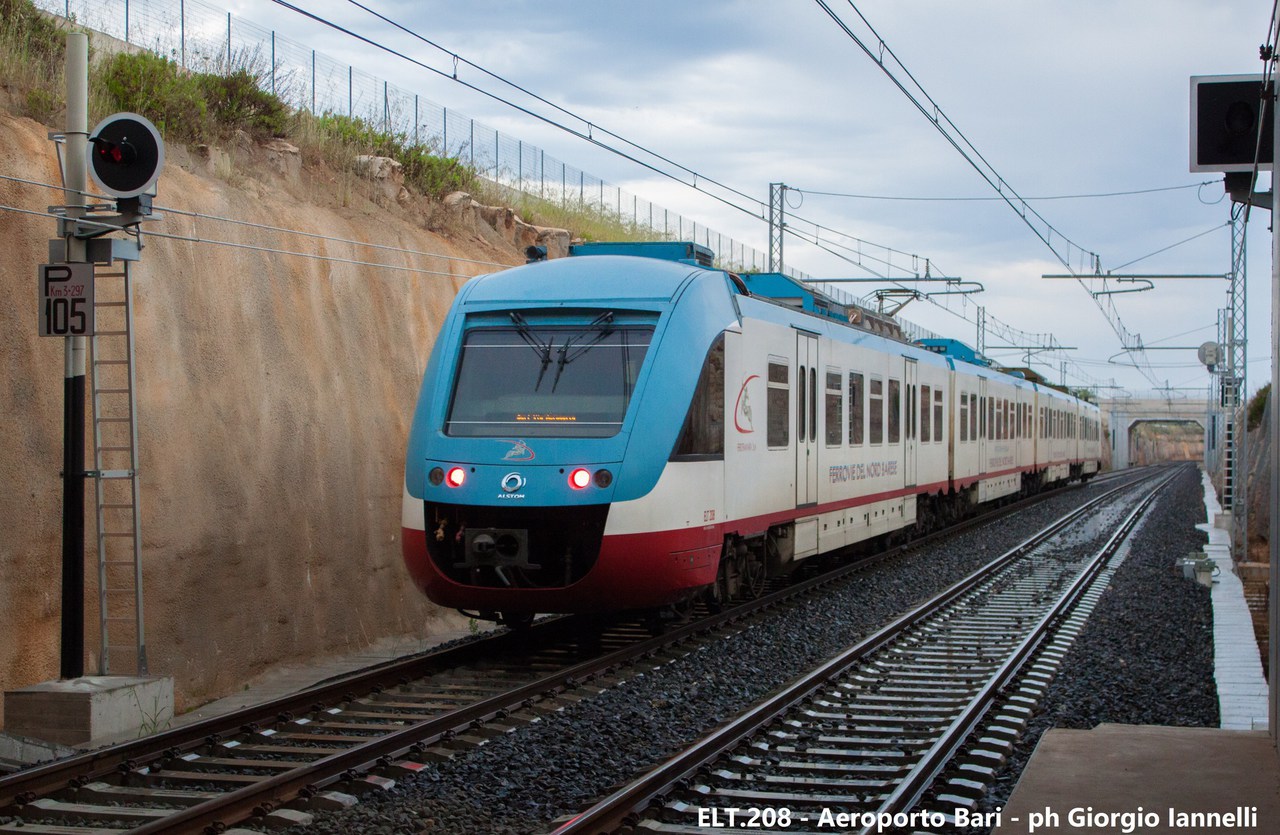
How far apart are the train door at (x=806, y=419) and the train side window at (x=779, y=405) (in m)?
0.36

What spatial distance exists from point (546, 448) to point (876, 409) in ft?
26.0

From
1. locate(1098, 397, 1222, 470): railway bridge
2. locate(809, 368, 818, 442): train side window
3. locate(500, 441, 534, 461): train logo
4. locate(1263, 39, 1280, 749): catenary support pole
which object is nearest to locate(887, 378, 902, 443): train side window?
locate(809, 368, 818, 442): train side window

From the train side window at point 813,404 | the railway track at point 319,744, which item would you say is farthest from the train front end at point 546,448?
the train side window at point 813,404

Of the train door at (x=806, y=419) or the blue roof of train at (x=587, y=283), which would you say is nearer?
the blue roof of train at (x=587, y=283)

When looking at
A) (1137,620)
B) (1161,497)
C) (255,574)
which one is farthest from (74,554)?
(1161,497)

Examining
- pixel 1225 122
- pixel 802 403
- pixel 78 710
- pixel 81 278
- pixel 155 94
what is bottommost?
pixel 78 710

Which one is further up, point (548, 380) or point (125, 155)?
point (125, 155)

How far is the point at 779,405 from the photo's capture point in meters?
12.5

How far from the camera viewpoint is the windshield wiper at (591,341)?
1019 cm

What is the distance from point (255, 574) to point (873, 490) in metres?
8.27

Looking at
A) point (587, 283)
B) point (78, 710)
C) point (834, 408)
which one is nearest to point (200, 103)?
point (587, 283)

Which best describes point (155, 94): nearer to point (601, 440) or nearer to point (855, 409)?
point (601, 440)

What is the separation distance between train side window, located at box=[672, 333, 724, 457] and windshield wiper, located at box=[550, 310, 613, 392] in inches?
33.2

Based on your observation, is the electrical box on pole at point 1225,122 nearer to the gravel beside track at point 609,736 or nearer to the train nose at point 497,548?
the gravel beside track at point 609,736
